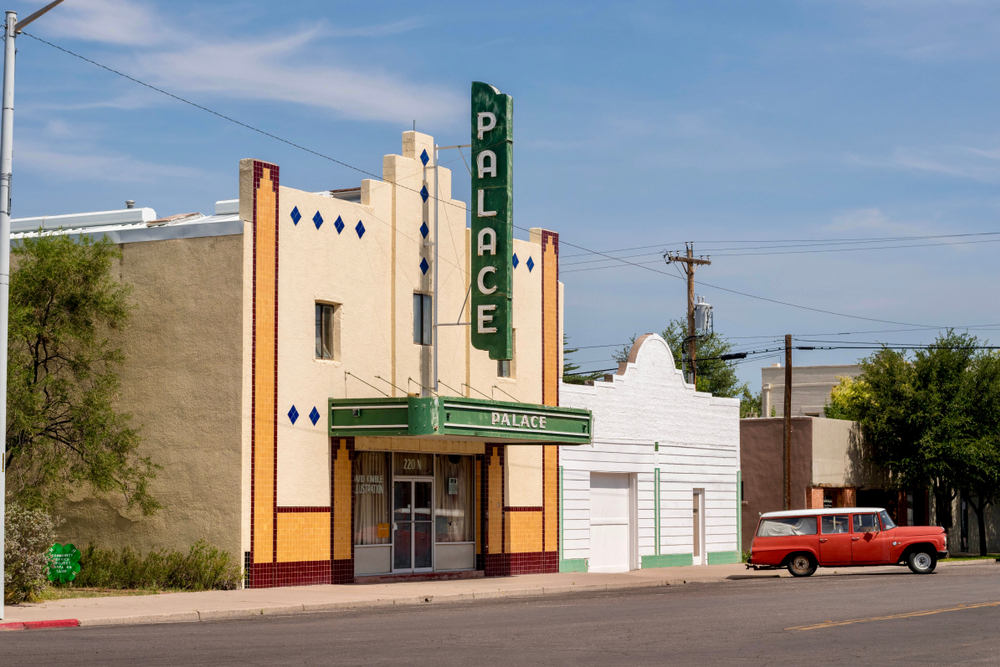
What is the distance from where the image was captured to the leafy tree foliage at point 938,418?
46.3 m

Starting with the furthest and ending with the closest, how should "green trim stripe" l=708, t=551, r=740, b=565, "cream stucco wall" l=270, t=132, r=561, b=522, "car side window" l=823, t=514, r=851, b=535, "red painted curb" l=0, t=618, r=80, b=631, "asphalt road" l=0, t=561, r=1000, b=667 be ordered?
"green trim stripe" l=708, t=551, r=740, b=565
"car side window" l=823, t=514, r=851, b=535
"cream stucco wall" l=270, t=132, r=561, b=522
"red painted curb" l=0, t=618, r=80, b=631
"asphalt road" l=0, t=561, r=1000, b=667

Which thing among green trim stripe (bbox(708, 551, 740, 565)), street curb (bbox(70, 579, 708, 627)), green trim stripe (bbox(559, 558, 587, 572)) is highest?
street curb (bbox(70, 579, 708, 627))

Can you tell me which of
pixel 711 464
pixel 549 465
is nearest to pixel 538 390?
pixel 549 465

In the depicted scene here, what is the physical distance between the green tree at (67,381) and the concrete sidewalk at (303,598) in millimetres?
3130

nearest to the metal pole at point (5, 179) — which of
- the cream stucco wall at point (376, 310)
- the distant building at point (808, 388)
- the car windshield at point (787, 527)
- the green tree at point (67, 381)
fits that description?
the green tree at point (67, 381)

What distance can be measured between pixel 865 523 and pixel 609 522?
6.75 meters

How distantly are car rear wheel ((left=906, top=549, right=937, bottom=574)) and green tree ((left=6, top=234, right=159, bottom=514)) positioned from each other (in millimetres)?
18351

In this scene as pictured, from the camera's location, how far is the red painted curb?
17.2 m

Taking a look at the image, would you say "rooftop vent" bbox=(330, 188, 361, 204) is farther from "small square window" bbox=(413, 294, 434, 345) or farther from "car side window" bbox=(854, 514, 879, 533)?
"car side window" bbox=(854, 514, 879, 533)

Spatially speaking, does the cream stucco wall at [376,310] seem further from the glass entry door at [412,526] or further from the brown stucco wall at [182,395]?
the glass entry door at [412,526]

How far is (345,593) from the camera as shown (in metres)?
23.5

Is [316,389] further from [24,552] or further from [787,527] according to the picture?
[787,527]

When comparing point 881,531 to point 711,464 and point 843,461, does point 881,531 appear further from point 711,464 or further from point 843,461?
point 843,461

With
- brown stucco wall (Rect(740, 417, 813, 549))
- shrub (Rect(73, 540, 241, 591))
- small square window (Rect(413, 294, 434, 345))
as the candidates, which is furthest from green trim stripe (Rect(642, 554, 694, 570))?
shrub (Rect(73, 540, 241, 591))
